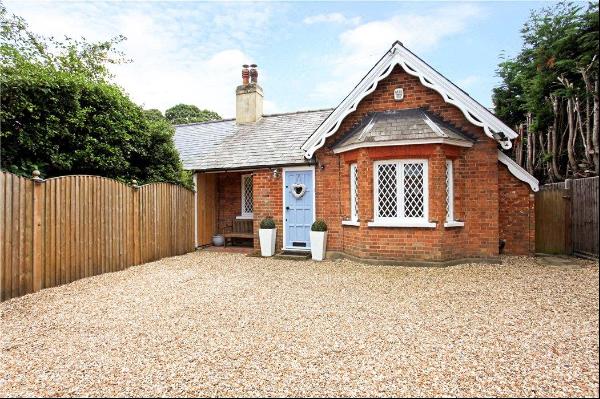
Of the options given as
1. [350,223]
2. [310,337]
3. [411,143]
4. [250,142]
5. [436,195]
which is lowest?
[310,337]

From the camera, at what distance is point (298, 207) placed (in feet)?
35.4

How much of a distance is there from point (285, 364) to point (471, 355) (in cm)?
194

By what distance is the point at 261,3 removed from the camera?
6.41 metres

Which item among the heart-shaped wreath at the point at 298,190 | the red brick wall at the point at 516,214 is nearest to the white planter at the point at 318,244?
the heart-shaped wreath at the point at 298,190

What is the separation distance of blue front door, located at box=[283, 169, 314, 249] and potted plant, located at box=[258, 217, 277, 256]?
0.49m

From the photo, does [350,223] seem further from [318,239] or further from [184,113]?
[184,113]

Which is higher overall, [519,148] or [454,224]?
[519,148]

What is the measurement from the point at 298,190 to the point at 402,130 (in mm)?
3766

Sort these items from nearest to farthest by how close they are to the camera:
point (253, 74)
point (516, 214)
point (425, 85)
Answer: point (425, 85) → point (516, 214) → point (253, 74)

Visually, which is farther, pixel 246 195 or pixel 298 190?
pixel 246 195

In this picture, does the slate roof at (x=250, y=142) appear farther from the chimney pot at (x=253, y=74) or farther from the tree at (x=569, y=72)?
the tree at (x=569, y=72)

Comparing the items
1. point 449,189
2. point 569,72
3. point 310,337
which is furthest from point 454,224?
point 569,72

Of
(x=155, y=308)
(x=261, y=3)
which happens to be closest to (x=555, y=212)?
(x=261, y=3)

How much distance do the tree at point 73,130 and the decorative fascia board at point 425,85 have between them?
4659 mm
